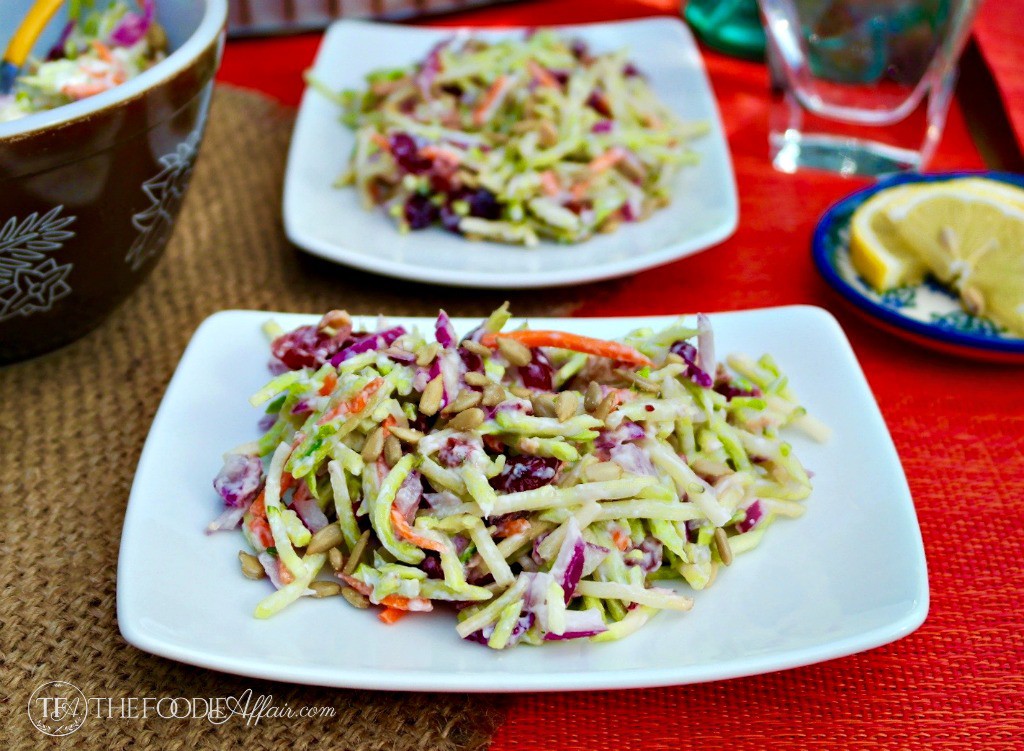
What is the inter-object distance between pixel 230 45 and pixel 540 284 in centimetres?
187

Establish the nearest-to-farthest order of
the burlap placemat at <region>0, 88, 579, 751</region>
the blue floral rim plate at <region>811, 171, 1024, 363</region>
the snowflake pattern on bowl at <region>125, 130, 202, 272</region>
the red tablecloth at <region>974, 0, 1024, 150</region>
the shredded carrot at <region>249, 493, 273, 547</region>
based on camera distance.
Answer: the burlap placemat at <region>0, 88, 579, 751</region>, the shredded carrot at <region>249, 493, 273, 547</region>, the snowflake pattern on bowl at <region>125, 130, 202, 272</region>, the blue floral rim plate at <region>811, 171, 1024, 363</region>, the red tablecloth at <region>974, 0, 1024, 150</region>

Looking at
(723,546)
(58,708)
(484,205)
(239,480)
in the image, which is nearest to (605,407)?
(723,546)

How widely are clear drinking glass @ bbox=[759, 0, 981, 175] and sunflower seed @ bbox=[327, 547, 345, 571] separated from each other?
1.89m

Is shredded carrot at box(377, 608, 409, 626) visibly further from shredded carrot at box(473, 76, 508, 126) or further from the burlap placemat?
shredded carrot at box(473, 76, 508, 126)

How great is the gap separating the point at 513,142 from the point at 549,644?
59.5 inches

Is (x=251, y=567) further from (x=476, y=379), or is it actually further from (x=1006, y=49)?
(x=1006, y=49)

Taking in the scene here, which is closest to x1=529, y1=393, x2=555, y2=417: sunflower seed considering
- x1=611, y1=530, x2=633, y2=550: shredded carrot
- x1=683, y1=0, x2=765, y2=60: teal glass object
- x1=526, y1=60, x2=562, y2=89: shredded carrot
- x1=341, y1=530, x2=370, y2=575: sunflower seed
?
x1=611, y1=530, x2=633, y2=550: shredded carrot

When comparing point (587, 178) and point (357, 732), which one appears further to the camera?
point (587, 178)

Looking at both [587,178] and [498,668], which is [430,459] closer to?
[498,668]

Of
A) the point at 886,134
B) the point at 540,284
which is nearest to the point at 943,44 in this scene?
the point at 886,134

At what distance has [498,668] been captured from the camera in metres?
1.41

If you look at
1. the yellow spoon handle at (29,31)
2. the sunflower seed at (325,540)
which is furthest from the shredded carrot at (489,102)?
the sunflower seed at (325,540)

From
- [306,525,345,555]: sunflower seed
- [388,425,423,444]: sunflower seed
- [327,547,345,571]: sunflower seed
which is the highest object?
[388,425,423,444]: sunflower seed

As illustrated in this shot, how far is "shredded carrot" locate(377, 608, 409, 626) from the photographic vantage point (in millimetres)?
1484
